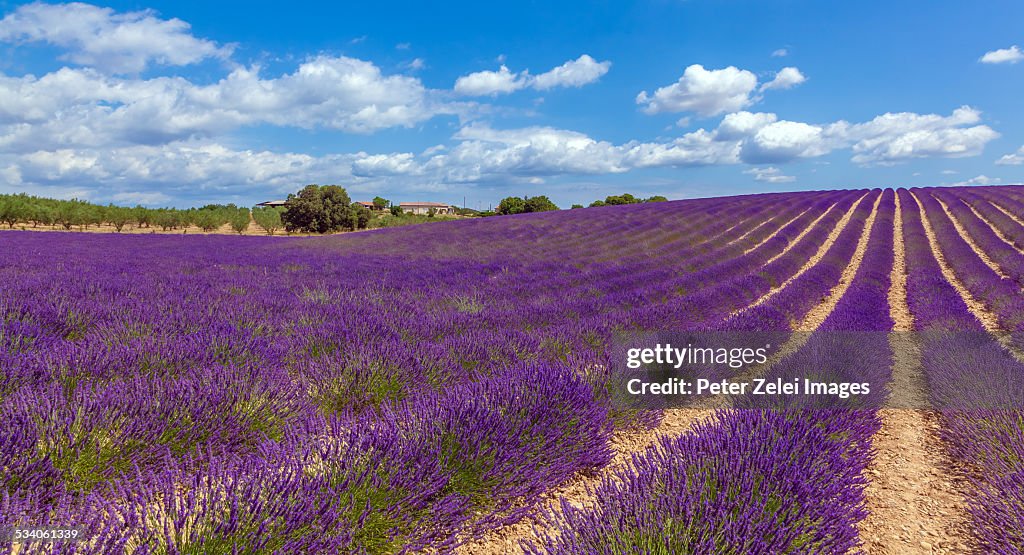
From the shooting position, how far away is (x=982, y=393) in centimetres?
319

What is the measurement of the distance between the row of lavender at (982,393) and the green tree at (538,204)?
44.9m

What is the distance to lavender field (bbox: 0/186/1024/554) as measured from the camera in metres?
1.60

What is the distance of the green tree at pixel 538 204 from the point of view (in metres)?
53.3

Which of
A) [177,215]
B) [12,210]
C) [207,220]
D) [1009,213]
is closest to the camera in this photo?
[1009,213]

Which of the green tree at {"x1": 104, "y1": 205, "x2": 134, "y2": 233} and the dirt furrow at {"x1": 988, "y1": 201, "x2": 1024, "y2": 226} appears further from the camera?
the green tree at {"x1": 104, "y1": 205, "x2": 134, "y2": 233}

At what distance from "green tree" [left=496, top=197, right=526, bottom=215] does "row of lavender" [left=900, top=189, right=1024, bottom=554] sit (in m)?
47.2

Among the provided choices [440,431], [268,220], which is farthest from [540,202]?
[440,431]

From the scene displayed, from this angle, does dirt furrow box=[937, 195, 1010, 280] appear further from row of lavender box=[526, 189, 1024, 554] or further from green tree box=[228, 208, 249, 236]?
green tree box=[228, 208, 249, 236]

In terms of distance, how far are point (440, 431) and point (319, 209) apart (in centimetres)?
3641

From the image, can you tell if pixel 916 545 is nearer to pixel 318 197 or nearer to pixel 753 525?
pixel 753 525

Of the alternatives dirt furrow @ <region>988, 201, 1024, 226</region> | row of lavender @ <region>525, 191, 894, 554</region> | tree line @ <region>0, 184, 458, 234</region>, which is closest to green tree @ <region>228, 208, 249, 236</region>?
tree line @ <region>0, 184, 458, 234</region>

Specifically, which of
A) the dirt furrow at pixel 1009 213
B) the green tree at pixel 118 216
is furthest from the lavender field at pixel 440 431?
the green tree at pixel 118 216

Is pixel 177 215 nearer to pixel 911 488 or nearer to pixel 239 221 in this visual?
pixel 239 221

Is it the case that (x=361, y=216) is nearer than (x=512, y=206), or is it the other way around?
(x=361, y=216)
